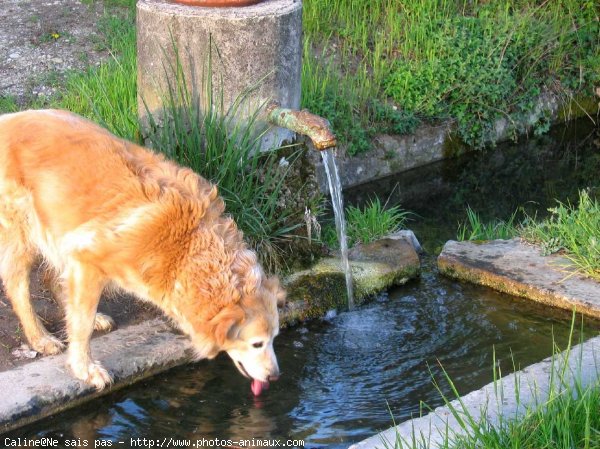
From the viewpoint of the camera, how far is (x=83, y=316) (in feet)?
17.1

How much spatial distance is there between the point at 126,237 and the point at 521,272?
10.8 ft

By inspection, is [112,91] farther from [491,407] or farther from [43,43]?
[491,407]

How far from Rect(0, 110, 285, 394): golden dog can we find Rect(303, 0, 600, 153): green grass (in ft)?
14.0

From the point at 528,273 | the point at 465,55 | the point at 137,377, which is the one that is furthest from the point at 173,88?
the point at 465,55

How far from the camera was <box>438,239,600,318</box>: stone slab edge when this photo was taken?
21.4 feet

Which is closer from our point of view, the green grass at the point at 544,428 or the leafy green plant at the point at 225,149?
the green grass at the point at 544,428

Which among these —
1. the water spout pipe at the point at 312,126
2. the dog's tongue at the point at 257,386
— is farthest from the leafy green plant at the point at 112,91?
the dog's tongue at the point at 257,386

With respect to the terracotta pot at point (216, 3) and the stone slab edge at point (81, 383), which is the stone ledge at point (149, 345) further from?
the terracotta pot at point (216, 3)

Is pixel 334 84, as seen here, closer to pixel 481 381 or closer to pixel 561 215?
pixel 561 215

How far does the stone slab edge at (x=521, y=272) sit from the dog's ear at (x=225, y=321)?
272 cm

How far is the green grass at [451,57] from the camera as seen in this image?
10.0 meters

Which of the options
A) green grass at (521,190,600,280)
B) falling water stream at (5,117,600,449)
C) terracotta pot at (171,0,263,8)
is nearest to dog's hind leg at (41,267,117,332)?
falling water stream at (5,117,600,449)

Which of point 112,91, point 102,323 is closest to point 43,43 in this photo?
point 112,91

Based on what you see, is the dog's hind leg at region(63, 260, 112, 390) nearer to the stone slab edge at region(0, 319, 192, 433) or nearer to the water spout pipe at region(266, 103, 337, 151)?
the stone slab edge at region(0, 319, 192, 433)
